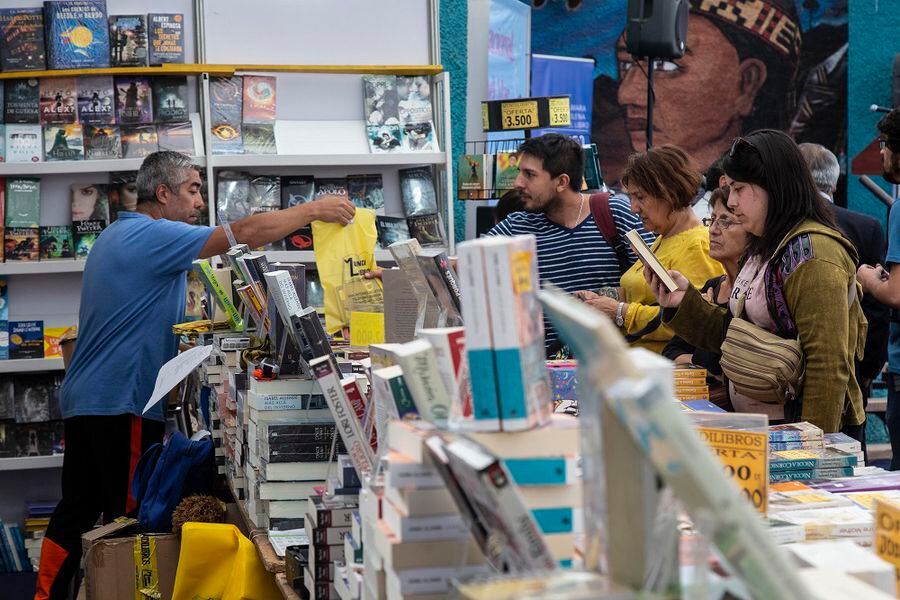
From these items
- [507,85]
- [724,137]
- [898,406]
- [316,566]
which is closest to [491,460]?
[316,566]

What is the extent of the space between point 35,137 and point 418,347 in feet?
14.5

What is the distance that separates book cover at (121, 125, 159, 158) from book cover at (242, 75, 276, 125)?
455 millimetres

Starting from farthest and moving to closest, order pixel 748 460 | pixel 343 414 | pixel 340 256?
1. pixel 340 256
2. pixel 343 414
3. pixel 748 460

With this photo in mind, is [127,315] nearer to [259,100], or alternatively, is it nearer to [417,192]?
[259,100]

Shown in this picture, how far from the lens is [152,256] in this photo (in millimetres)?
4270

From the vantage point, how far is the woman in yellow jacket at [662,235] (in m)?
3.64

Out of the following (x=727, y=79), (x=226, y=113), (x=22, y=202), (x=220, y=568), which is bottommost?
(x=220, y=568)

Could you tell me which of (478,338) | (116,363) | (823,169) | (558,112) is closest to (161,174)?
(116,363)

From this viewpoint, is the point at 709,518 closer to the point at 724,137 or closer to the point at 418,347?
the point at 418,347

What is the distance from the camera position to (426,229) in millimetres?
5746

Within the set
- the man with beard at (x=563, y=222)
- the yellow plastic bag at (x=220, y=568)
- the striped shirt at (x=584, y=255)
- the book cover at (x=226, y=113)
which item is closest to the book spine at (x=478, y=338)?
the yellow plastic bag at (x=220, y=568)

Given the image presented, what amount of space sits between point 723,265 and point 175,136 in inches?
119

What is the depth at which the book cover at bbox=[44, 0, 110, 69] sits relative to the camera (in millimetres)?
5355

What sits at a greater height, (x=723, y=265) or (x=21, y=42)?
(x=21, y=42)
